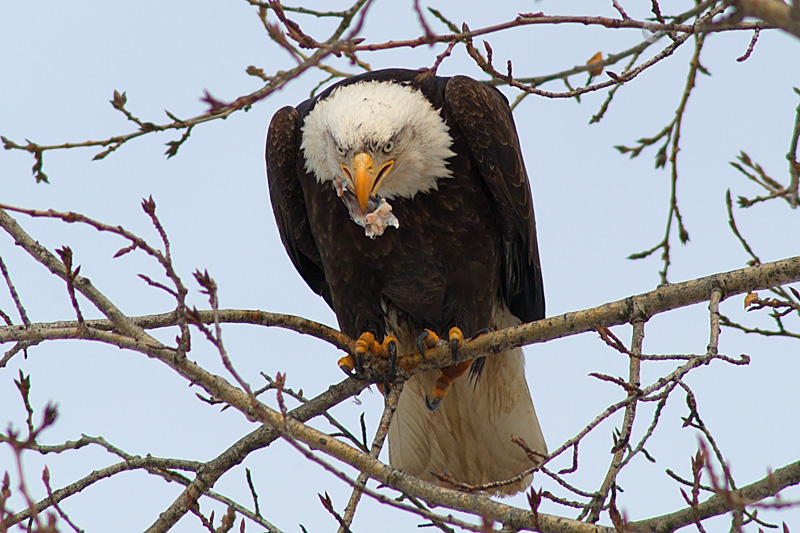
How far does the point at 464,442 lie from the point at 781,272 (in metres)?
2.39

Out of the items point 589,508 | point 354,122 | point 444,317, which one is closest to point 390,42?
point 589,508

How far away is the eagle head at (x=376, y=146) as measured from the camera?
152 inches

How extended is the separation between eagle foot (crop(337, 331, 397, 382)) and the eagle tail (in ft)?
2.26

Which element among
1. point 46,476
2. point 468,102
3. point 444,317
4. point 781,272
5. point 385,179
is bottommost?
point 46,476

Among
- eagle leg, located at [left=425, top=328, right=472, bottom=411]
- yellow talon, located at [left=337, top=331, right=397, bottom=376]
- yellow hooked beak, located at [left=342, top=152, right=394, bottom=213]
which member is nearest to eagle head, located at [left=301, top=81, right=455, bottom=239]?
yellow hooked beak, located at [left=342, top=152, right=394, bottom=213]

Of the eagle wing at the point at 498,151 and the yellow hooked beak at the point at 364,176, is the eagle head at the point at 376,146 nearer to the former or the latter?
the yellow hooked beak at the point at 364,176

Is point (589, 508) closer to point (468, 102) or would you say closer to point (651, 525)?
point (651, 525)

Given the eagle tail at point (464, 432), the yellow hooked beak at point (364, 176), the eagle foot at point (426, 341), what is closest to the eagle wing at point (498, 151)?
the yellow hooked beak at point (364, 176)

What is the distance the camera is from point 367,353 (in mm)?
4199

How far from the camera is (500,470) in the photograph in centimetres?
484

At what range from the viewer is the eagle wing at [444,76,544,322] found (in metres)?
4.08

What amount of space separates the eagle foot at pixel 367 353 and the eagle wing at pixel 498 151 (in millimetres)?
759

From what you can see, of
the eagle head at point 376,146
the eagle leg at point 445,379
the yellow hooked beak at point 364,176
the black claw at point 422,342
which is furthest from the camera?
the eagle leg at point 445,379

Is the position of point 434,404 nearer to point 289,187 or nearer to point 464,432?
point 464,432
